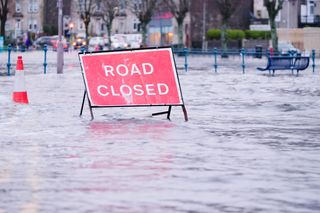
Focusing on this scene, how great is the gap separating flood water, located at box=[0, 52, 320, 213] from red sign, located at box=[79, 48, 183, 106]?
0.45 m

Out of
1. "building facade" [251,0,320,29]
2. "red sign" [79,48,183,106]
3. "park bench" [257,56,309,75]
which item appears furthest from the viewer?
"building facade" [251,0,320,29]

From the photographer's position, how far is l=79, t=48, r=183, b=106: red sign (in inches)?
717

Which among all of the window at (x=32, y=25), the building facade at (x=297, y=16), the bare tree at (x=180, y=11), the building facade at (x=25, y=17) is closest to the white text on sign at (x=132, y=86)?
the bare tree at (x=180, y=11)

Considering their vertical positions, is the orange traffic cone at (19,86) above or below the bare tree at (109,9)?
below

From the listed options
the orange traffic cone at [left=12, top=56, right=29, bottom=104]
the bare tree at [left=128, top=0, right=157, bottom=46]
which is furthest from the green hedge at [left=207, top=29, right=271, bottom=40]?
the orange traffic cone at [left=12, top=56, right=29, bottom=104]

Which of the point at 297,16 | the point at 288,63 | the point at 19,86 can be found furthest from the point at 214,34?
the point at 19,86

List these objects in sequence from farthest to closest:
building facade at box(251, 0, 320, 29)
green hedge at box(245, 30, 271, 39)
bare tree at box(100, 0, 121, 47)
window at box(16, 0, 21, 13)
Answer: window at box(16, 0, 21, 13), bare tree at box(100, 0, 121, 47), building facade at box(251, 0, 320, 29), green hedge at box(245, 30, 271, 39)

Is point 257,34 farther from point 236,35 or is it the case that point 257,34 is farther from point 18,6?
point 18,6

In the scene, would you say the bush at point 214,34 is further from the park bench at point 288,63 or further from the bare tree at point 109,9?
the park bench at point 288,63

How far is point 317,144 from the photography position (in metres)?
14.4

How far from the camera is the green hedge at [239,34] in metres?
89.9

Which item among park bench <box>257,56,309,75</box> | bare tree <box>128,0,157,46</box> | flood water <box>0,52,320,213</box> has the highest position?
bare tree <box>128,0,157,46</box>

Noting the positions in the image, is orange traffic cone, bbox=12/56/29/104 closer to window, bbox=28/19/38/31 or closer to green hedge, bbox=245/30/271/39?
green hedge, bbox=245/30/271/39

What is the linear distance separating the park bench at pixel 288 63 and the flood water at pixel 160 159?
20.8 m
